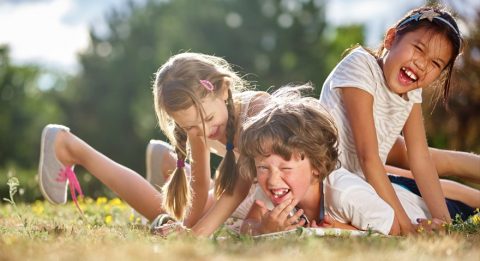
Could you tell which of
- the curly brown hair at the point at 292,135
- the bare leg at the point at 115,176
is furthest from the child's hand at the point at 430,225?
the bare leg at the point at 115,176

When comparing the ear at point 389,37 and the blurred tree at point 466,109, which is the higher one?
the ear at point 389,37

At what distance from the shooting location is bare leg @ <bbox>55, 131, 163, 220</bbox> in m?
5.89

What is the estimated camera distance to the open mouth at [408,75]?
5125mm

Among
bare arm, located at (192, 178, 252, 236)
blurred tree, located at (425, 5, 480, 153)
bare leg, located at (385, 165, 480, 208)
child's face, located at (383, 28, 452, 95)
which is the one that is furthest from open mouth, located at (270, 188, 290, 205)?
blurred tree, located at (425, 5, 480, 153)

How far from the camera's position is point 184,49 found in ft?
119

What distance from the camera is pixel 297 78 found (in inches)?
1346

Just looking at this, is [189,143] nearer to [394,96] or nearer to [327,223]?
[327,223]

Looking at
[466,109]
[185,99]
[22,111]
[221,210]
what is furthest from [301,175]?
[22,111]

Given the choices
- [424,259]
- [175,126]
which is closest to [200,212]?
[175,126]

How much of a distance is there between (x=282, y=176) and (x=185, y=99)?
99 centimetres

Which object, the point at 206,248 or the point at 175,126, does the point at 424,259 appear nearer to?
the point at 206,248

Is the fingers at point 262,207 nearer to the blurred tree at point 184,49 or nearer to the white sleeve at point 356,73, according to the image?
the white sleeve at point 356,73

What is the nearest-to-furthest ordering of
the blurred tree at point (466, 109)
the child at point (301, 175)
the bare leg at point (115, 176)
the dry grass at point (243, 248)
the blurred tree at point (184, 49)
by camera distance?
the dry grass at point (243, 248) → the child at point (301, 175) → the bare leg at point (115, 176) → the blurred tree at point (466, 109) → the blurred tree at point (184, 49)

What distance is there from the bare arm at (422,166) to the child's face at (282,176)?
49.0 inches
